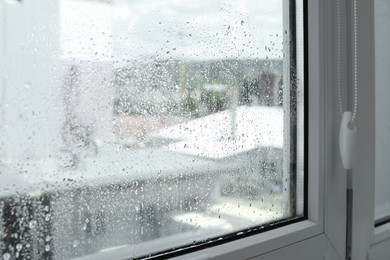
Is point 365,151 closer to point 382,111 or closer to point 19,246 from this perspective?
point 382,111

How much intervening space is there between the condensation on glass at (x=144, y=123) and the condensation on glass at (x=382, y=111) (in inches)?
11.8

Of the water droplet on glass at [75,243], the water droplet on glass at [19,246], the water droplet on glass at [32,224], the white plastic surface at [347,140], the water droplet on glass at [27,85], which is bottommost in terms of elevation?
the water droplet on glass at [75,243]

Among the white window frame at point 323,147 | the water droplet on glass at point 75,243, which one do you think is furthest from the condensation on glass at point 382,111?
the water droplet on glass at point 75,243

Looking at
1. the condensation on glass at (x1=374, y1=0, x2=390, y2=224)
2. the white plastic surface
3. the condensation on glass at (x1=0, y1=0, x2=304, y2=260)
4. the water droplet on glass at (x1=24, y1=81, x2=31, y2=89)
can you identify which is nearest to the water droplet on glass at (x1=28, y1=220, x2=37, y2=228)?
the condensation on glass at (x1=0, y1=0, x2=304, y2=260)

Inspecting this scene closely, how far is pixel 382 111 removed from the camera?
1058mm

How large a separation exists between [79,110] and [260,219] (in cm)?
43

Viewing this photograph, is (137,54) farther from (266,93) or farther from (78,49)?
(266,93)

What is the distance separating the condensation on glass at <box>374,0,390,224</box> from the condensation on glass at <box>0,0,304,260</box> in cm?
30

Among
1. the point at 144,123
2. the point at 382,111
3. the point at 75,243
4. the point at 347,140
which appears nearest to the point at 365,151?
the point at 347,140

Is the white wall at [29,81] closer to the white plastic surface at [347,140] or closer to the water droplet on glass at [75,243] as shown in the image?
the water droplet on glass at [75,243]

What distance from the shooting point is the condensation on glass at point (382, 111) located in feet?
3.34

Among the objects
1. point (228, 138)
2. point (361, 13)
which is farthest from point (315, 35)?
point (228, 138)

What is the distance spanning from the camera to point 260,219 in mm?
782

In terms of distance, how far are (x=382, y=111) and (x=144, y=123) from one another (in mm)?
736
